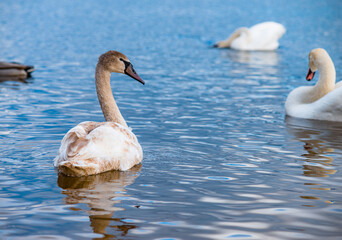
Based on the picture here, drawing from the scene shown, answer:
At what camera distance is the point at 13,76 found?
48.9 ft

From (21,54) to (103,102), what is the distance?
40.4 feet

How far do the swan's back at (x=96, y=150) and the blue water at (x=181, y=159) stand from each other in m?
0.14

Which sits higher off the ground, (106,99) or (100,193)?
(106,99)

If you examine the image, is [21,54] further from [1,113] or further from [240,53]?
[1,113]

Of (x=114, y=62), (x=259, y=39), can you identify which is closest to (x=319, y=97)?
(x=114, y=62)

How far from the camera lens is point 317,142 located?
339 inches

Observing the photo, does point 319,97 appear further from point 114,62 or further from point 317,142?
point 114,62

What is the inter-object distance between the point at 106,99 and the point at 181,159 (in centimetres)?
127

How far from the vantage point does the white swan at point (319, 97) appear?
10102mm

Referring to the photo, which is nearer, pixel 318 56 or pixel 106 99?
pixel 106 99

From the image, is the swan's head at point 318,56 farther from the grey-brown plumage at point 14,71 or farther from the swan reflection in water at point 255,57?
the grey-brown plumage at point 14,71

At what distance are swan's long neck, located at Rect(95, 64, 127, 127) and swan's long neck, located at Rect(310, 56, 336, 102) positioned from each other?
4.36 meters

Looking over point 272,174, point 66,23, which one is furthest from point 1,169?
point 66,23

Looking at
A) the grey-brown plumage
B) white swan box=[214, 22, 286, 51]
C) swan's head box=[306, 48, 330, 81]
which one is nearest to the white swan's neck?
white swan box=[214, 22, 286, 51]
